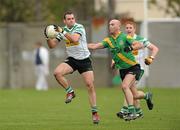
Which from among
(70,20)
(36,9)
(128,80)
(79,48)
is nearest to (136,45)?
(128,80)

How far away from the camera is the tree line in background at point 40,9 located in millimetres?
53031

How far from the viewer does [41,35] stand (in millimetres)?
44438

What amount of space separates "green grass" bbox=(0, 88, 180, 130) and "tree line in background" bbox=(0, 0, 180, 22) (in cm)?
2239

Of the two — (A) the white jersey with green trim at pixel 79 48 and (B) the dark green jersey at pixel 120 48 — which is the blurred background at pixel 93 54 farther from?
(A) the white jersey with green trim at pixel 79 48

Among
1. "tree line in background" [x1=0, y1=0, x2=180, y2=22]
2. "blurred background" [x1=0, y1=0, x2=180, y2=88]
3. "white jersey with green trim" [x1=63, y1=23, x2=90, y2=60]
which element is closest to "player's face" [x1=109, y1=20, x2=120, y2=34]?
"white jersey with green trim" [x1=63, y1=23, x2=90, y2=60]

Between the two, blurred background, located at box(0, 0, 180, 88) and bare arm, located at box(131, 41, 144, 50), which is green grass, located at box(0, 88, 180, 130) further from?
blurred background, located at box(0, 0, 180, 88)

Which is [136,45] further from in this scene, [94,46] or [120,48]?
[94,46]

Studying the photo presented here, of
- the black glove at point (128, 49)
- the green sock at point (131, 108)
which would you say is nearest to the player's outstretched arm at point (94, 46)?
the black glove at point (128, 49)

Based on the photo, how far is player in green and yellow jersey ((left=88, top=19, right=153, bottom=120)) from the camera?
19.4m

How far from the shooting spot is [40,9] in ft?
178

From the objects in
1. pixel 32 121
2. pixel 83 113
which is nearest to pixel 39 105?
pixel 83 113

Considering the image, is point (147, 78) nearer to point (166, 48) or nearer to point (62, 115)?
point (166, 48)

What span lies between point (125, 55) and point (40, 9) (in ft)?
114

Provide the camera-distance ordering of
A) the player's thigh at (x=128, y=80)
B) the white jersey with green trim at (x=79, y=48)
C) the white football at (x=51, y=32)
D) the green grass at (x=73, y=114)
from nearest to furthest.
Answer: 1. the green grass at (x=73, y=114)
2. the white football at (x=51, y=32)
3. the white jersey with green trim at (x=79, y=48)
4. the player's thigh at (x=128, y=80)
